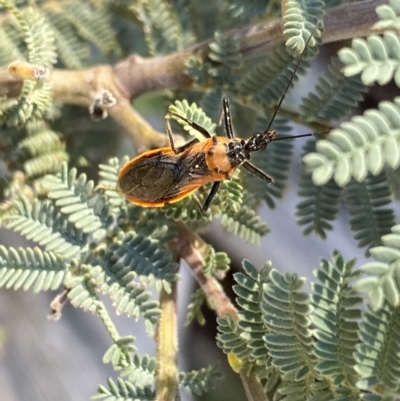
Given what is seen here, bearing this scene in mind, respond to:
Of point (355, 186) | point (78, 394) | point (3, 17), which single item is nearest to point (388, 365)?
point (355, 186)

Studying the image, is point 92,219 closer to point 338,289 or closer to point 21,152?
point 21,152

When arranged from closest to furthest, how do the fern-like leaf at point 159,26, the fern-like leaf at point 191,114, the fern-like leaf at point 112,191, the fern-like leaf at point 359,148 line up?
1. the fern-like leaf at point 359,148
2. the fern-like leaf at point 191,114
3. the fern-like leaf at point 112,191
4. the fern-like leaf at point 159,26

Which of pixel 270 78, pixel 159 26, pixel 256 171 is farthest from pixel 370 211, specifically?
pixel 159 26

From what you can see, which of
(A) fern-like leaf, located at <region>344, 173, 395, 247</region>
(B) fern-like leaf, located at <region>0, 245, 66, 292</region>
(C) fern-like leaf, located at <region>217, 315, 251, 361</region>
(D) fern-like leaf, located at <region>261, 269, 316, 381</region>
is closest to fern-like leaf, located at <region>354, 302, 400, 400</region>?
(D) fern-like leaf, located at <region>261, 269, 316, 381</region>

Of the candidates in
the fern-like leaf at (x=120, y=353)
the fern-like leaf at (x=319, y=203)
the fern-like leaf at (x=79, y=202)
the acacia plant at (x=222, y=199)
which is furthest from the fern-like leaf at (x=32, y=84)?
the fern-like leaf at (x=319, y=203)

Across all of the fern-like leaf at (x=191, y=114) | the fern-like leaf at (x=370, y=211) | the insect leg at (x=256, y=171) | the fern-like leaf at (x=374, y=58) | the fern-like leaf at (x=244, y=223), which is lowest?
the fern-like leaf at (x=370, y=211)

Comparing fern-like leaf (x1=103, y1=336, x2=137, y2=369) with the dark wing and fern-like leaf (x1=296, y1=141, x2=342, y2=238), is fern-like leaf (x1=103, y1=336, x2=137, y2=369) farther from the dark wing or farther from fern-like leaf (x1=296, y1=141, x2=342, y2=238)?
fern-like leaf (x1=296, y1=141, x2=342, y2=238)

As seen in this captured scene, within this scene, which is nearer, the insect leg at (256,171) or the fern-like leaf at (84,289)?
the fern-like leaf at (84,289)

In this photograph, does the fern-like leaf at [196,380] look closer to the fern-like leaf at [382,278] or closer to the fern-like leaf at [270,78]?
the fern-like leaf at [382,278]
